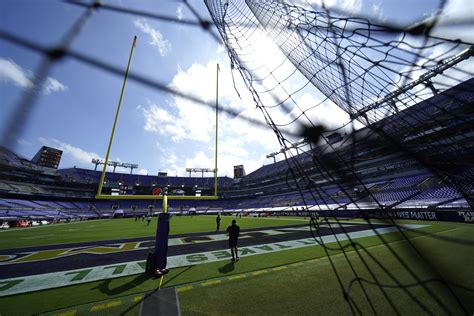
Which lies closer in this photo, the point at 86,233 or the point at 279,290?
the point at 279,290

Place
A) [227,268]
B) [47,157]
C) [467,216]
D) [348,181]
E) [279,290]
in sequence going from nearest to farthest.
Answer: [279,290] → [348,181] → [227,268] → [467,216] → [47,157]

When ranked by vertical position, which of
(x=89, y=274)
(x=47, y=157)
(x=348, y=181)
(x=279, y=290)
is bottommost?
(x=279, y=290)

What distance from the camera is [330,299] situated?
3.88 metres

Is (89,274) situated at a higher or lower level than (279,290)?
higher

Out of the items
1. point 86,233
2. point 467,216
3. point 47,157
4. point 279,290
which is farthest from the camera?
point 47,157

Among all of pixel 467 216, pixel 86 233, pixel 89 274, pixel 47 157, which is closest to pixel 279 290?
pixel 89 274

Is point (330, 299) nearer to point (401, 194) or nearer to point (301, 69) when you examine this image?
point (301, 69)

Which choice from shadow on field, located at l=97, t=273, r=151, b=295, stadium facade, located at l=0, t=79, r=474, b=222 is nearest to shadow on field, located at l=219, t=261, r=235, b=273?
shadow on field, located at l=97, t=273, r=151, b=295

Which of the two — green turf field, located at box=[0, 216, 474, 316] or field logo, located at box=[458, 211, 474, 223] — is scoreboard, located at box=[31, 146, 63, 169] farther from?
field logo, located at box=[458, 211, 474, 223]

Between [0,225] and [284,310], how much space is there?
149 feet

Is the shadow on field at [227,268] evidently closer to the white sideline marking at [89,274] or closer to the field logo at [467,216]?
the white sideline marking at [89,274]

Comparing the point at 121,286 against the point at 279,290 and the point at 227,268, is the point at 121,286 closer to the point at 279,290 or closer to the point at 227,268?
the point at 227,268

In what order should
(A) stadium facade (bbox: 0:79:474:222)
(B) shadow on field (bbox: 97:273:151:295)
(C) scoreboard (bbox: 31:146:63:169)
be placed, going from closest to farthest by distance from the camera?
1. (B) shadow on field (bbox: 97:273:151:295)
2. (A) stadium facade (bbox: 0:79:474:222)
3. (C) scoreboard (bbox: 31:146:63:169)

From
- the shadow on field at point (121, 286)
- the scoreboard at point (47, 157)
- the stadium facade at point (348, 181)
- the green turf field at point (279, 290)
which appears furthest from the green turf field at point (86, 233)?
the scoreboard at point (47, 157)
